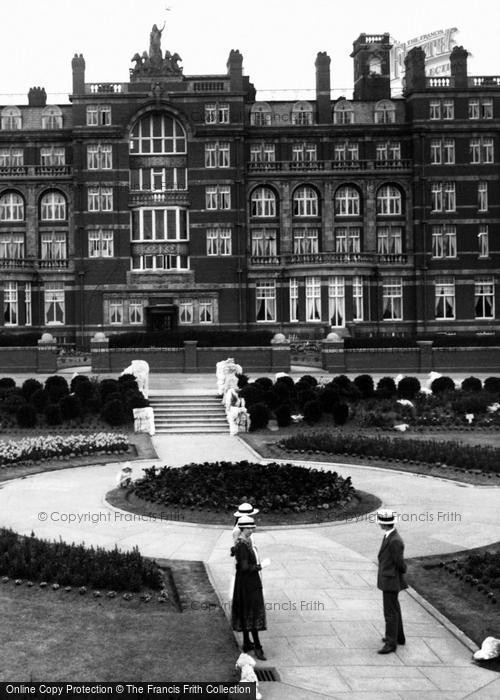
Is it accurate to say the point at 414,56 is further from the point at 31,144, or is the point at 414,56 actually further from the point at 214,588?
the point at 214,588

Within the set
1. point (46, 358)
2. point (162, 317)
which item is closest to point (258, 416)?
point (46, 358)

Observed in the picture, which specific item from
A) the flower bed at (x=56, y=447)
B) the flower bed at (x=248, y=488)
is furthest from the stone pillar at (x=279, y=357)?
the flower bed at (x=248, y=488)

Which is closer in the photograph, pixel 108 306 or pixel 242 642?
pixel 242 642

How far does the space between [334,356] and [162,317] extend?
19.5 m

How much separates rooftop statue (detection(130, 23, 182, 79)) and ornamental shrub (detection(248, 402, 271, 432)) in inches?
1485

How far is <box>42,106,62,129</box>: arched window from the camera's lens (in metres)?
66.6

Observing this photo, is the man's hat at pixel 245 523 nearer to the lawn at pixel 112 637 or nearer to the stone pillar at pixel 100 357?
the lawn at pixel 112 637

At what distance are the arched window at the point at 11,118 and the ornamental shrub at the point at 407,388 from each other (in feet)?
135

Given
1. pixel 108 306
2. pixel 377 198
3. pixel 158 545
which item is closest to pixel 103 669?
pixel 158 545

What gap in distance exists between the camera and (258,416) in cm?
3144

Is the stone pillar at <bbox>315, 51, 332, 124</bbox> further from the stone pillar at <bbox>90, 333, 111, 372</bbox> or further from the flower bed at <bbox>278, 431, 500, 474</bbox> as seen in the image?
the flower bed at <bbox>278, 431, 500, 474</bbox>

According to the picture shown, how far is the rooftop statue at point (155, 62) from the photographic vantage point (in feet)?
208

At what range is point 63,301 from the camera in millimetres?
64312

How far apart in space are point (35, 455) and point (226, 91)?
1673 inches
